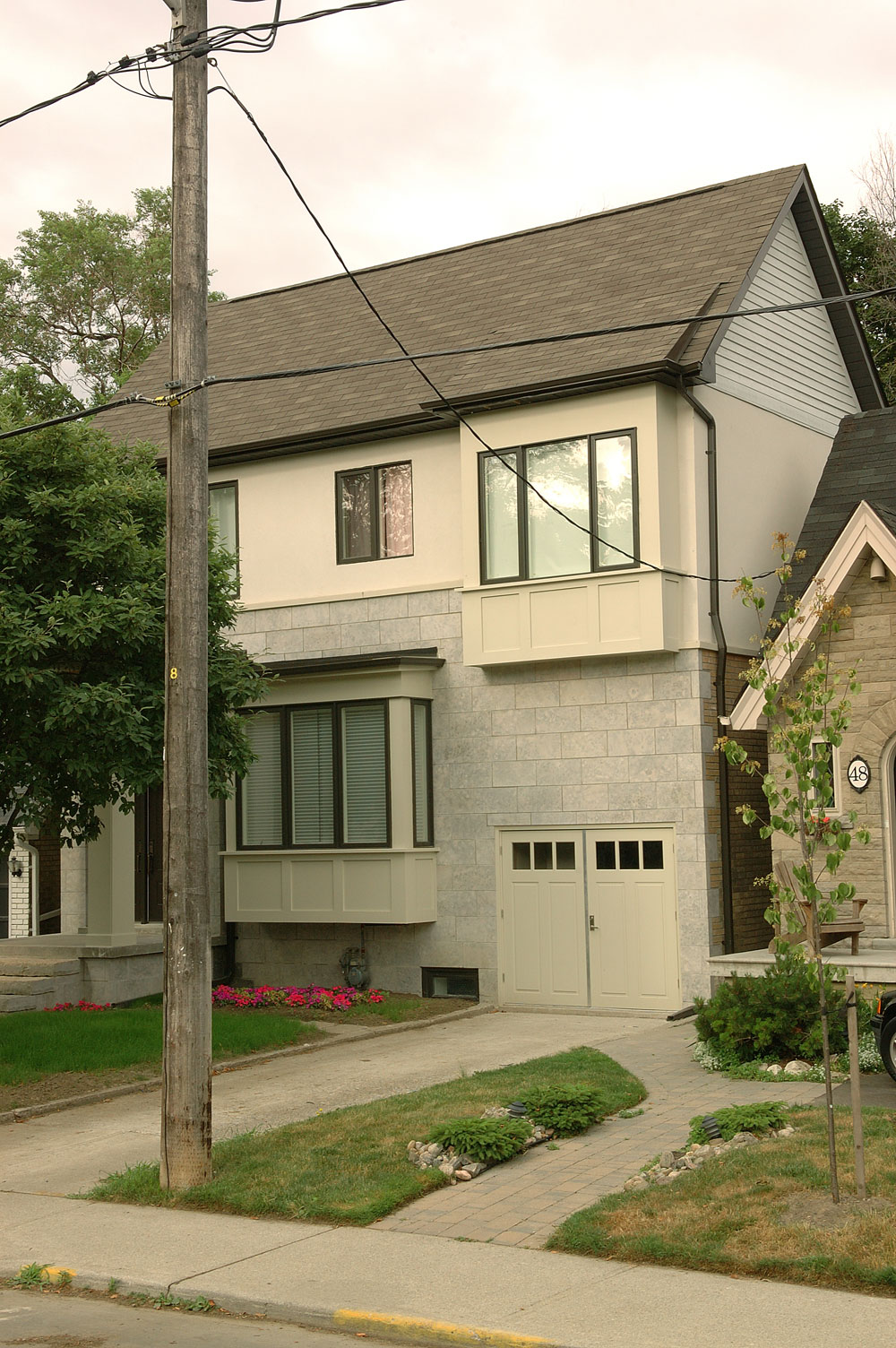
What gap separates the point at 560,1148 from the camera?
33.9 feet

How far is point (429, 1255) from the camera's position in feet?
26.2

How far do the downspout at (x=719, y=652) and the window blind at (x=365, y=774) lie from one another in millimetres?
4227

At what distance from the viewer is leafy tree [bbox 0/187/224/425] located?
121 ft

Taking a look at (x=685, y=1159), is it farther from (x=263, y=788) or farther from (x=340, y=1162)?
(x=263, y=788)

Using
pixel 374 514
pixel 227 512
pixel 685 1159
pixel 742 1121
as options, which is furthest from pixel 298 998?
pixel 685 1159

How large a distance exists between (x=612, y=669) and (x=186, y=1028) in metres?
8.84

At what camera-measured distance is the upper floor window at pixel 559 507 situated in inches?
670

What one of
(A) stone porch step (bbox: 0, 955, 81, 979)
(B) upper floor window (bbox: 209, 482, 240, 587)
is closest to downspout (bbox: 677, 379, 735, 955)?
(B) upper floor window (bbox: 209, 482, 240, 587)

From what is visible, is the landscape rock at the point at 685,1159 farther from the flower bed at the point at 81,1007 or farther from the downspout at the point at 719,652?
the flower bed at the point at 81,1007

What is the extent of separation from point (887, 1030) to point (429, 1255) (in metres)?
5.17

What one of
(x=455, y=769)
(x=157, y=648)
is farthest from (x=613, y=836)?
(x=157, y=648)

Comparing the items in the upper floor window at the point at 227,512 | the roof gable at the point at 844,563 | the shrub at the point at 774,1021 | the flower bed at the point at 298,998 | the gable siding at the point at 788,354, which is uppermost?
the gable siding at the point at 788,354

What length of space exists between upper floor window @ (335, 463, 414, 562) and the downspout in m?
4.03

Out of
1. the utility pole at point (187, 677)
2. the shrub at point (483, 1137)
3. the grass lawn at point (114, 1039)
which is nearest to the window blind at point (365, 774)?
the grass lawn at point (114, 1039)
